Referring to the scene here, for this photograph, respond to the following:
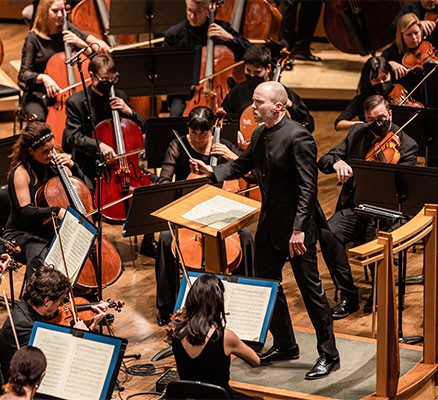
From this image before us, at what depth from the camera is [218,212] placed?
5020 mm

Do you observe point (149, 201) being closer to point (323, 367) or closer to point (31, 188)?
point (31, 188)

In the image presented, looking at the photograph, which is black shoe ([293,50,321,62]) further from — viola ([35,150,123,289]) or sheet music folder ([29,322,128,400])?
sheet music folder ([29,322,128,400])

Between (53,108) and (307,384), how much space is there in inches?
125

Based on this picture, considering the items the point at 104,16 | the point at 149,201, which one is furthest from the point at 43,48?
the point at 149,201

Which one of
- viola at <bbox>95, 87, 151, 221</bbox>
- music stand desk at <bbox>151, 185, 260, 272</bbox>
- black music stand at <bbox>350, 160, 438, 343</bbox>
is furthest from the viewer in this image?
viola at <bbox>95, 87, 151, 221</bbox>

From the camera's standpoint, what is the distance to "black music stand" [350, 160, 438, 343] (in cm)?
535

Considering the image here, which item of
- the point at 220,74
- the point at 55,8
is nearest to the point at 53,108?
the point at 55,8

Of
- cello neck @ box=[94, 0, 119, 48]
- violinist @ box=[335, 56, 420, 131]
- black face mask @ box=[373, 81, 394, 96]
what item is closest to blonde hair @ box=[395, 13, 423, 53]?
violinist @ box=[335, 56, 420, 131]

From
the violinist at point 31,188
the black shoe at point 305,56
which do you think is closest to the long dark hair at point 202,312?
the violinist at point 31,188

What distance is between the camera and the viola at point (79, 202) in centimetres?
564

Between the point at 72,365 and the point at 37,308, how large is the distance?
1.29ft

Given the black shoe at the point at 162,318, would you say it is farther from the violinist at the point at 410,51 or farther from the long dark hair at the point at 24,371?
the violinist at the point at 410,51

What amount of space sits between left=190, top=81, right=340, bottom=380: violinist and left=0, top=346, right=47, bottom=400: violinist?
53.7 inches

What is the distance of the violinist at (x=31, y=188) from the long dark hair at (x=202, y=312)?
5.13ft
